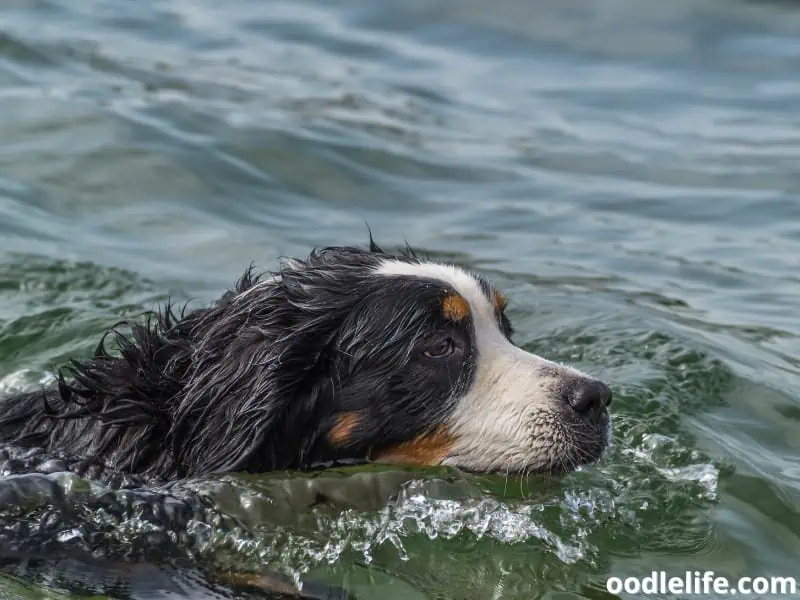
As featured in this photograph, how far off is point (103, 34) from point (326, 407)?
1061 centimetres

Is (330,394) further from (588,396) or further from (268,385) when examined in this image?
(588,396)

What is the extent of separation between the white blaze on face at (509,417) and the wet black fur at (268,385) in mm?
78

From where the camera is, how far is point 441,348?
19.8 ft

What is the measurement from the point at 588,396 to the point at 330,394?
1081mm

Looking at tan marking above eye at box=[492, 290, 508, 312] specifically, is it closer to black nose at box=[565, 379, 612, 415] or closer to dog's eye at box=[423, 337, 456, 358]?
dog's eye at box=[423, 337, 456, 358]

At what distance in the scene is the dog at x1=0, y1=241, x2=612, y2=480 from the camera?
5754mm

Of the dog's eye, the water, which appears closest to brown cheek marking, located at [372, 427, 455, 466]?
the water

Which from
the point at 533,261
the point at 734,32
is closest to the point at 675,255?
the point at 533,261

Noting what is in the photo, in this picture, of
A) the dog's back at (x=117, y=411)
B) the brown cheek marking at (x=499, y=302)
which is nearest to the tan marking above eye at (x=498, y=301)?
the brown cheek marking at (x=499, y=302)

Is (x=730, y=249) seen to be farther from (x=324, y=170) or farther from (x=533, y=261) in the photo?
(x=324, y=170)

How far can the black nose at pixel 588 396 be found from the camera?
586 cm

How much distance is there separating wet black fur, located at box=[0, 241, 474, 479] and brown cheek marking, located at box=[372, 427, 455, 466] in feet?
0.13

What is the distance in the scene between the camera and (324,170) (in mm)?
12086

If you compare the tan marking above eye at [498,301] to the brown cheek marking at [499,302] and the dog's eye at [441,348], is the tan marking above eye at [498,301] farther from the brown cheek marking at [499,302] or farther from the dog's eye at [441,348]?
the dog's eye at [441,348]
